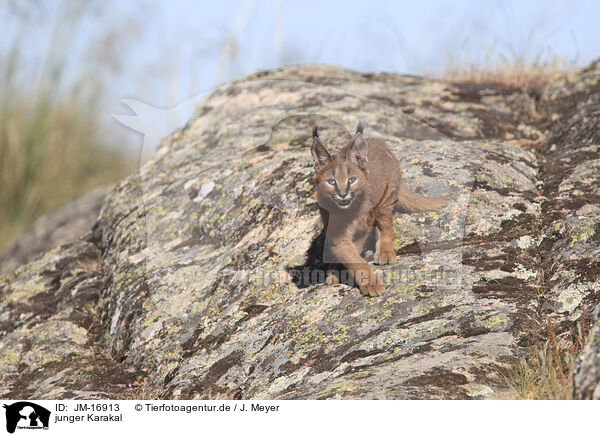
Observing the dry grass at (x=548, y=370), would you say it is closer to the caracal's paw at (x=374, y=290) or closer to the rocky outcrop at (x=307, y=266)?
the rocky outcrop at (x=307, y=266)

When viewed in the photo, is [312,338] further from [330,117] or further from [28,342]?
[330,117]

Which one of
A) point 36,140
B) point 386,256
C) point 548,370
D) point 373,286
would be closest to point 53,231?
point 36,140

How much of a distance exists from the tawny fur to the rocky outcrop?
0.42ft

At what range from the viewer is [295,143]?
645 cm

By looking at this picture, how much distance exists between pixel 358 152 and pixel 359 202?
0.38 m

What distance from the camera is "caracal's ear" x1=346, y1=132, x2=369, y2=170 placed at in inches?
171

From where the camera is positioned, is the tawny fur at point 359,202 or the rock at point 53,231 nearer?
the tawny fur at point 359,202

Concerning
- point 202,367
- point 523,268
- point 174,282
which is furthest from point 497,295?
point 174,282

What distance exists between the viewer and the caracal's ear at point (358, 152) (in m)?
4.35

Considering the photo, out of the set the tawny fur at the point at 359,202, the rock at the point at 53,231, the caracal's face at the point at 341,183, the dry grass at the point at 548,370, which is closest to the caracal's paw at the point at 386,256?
the tawny fur at the point at 359,202
